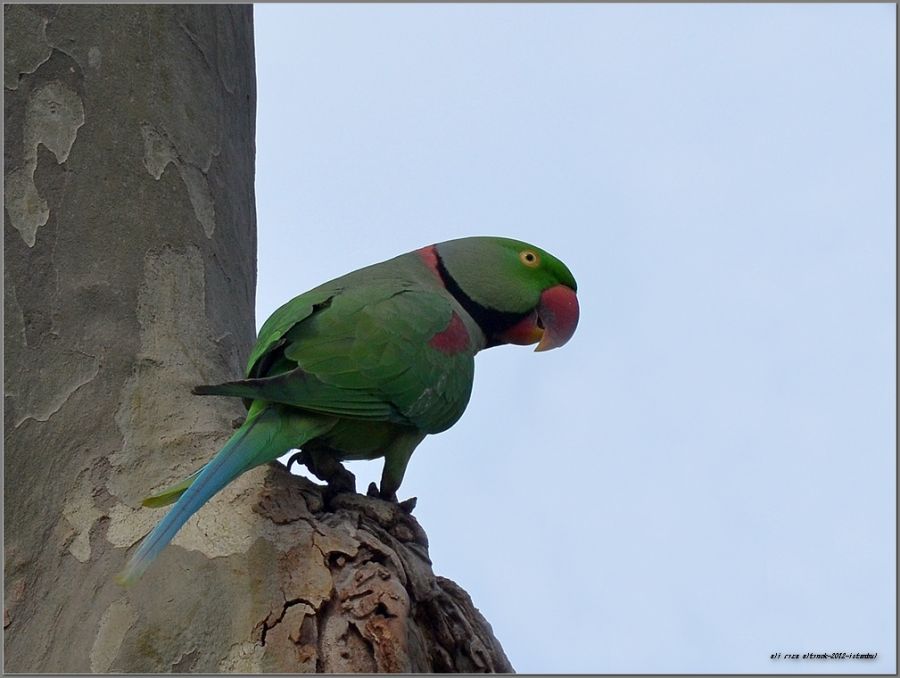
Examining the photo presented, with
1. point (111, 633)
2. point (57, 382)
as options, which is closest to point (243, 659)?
point (111, 633)

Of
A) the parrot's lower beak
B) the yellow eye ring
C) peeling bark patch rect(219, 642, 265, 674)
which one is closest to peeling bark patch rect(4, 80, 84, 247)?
peeling bark patch rect(219, 642, 265, 674)

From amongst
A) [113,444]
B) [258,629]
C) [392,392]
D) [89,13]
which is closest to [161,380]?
[113,444]

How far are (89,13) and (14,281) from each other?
1.00 m

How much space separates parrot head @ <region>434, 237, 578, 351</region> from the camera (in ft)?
12.6

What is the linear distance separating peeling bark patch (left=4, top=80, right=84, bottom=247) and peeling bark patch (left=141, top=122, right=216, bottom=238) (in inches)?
8.7

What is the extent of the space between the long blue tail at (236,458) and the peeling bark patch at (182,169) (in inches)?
34.6

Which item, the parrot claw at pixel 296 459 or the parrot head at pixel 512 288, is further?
the parrot head at pixel 512 288

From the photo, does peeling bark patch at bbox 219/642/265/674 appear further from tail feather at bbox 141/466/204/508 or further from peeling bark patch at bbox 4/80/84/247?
Answer: peeling bark patch at bbox 4/80/84/247

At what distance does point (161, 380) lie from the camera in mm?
3035

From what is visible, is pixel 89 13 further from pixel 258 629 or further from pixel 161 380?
pixel 258 629

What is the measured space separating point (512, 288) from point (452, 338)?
551 mm

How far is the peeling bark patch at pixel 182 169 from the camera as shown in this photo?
335 cm

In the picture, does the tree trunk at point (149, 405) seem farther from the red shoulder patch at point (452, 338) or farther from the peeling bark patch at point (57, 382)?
the red shoulder patch at point (452, 338)

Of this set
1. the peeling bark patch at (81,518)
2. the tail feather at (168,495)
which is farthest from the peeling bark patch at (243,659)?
the peeling bark patch at (81,518)
